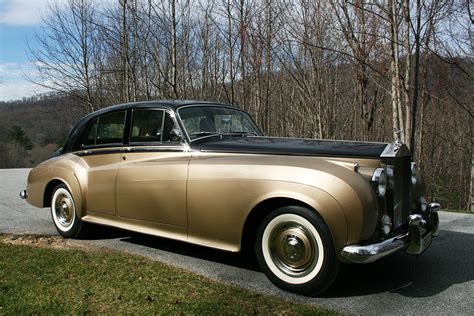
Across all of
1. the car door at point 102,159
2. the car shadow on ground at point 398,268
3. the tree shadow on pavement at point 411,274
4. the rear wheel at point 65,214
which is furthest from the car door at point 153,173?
the tree shadow on pavement at point 411,274

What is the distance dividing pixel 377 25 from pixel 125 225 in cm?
727

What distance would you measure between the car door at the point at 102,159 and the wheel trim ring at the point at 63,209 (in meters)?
0.36

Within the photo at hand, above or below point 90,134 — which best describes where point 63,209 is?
below

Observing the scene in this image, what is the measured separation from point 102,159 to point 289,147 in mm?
2354

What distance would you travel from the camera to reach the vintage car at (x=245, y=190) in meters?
3.49

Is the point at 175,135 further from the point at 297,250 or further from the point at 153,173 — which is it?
the point at 297,250

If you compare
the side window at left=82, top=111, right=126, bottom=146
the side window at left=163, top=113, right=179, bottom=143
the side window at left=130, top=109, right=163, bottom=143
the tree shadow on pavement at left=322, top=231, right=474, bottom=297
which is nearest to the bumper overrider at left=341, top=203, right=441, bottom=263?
the tree shadow on pavement at left=322, top=231, right=474, bottom=297

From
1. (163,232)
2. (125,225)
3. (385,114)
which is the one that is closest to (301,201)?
(163,232)

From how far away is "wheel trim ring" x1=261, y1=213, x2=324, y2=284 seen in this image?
3.57 meters

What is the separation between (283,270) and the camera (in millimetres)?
3779

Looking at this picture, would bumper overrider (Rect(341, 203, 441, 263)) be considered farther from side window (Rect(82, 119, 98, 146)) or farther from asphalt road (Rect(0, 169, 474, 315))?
side window (Rect(82, 119, 98, 146))

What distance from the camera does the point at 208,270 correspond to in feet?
14.1

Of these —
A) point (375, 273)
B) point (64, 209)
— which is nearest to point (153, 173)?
point (64, 209)

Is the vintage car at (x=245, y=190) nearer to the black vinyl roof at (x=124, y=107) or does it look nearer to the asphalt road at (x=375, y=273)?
the black vinyl roof at (x=124, y=107)
